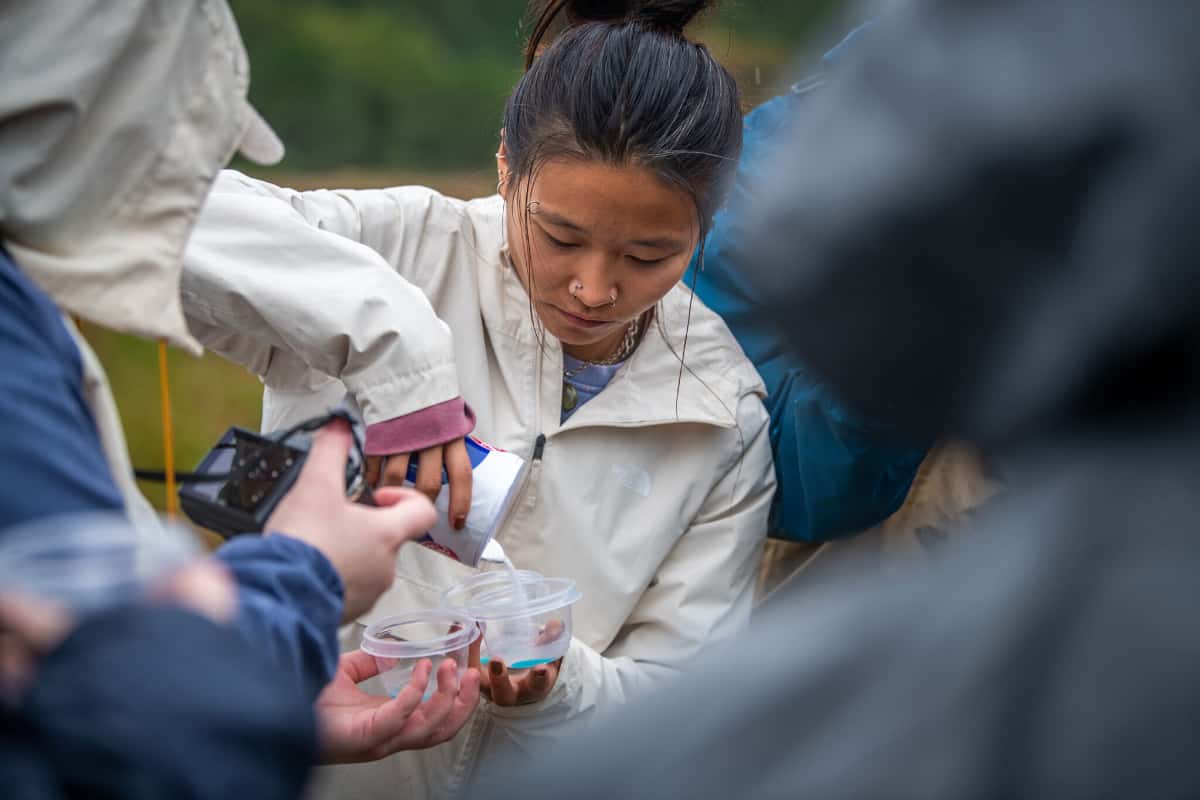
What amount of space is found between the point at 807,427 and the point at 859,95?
1553 mm

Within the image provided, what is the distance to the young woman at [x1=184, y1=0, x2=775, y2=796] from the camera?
2.13 metres

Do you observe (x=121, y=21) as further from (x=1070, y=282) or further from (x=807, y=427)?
(x=807, y=427)

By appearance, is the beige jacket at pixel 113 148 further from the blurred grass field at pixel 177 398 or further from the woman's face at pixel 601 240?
the blurred grass field at pixel 177 398

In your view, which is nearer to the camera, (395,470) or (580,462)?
(395,470)

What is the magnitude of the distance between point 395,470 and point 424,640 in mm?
424

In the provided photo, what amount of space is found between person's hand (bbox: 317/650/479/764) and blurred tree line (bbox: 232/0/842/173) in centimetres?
473

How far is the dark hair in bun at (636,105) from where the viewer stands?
7.11 ft

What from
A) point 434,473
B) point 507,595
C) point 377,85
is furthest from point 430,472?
point 377,85

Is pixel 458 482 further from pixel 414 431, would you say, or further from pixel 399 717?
pixel 399 717

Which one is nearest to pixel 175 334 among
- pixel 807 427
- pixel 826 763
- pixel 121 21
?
pixel 121 21

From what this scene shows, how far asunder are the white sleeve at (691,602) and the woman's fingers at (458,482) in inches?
18.2

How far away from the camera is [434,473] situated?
5.66 ft

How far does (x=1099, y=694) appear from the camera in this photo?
0.72 m

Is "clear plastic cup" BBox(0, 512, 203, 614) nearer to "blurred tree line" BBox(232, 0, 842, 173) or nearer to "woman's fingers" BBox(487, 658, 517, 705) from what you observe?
"woman's fingers" BBox(487, 658, 517, 705)
